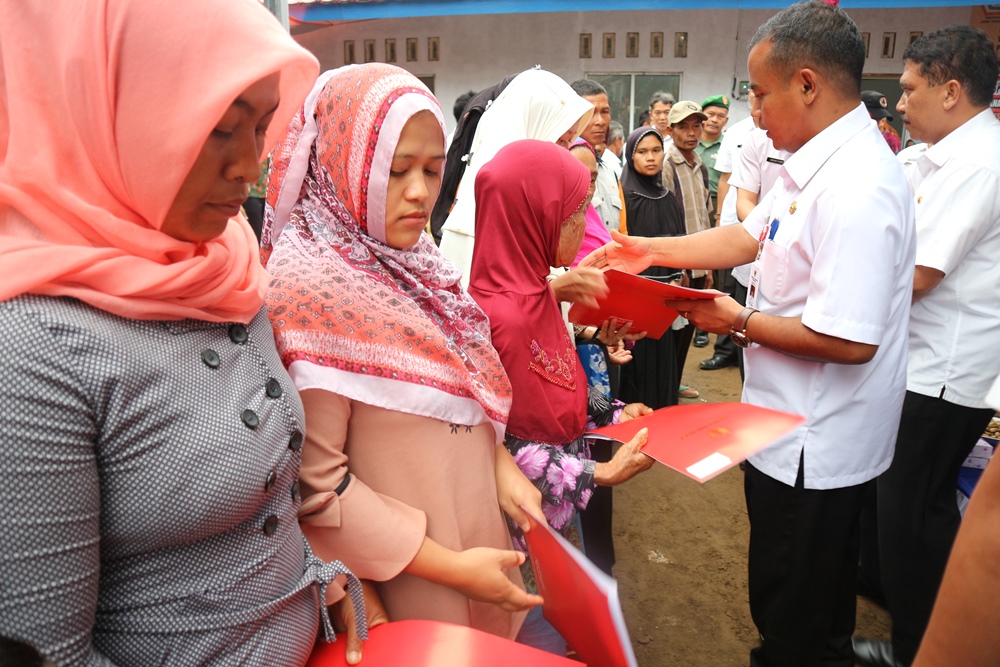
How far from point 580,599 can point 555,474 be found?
522 mm

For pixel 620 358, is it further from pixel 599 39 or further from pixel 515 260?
pixel 599 39

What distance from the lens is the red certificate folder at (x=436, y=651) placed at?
1.02m

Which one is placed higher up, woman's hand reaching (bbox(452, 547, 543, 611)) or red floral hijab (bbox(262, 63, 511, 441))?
red floral hijab (bbox(262, 63, 511, 441))

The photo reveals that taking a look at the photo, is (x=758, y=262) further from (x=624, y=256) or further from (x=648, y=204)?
(x=648, y=204)

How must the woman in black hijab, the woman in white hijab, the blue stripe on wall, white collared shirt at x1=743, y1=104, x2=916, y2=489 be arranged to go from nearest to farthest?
1. white collared shirt at x1=743, y1=104, x2=916, y2=489
2. the woman in white hijab
3. the woman in black hijab
4. the blue stripe on wall

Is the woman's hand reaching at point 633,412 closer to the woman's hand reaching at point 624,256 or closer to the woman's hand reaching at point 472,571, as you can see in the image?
the woman's hand reaching at point 624,256

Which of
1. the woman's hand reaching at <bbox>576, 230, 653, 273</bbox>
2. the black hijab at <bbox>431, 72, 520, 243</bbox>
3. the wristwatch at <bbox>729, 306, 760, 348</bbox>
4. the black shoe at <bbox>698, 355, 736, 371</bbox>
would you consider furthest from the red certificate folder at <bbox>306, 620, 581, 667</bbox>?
the black shoe at <bbox>698, 355, 736, 371</bbox>

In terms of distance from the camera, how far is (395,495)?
4.19 feet

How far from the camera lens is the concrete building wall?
11.0 m

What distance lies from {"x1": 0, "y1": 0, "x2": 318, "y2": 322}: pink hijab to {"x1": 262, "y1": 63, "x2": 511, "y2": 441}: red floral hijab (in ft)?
1.04

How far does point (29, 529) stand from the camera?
2.33 feet

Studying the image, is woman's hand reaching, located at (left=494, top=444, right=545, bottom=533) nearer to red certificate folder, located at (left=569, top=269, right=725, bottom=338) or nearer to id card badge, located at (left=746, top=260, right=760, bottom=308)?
red certificate folder, located at (left=569, top=269, right=725, bottom=338)

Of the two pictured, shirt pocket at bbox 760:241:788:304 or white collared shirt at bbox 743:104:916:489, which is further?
shirt pocket at bbox 760:241:788:304

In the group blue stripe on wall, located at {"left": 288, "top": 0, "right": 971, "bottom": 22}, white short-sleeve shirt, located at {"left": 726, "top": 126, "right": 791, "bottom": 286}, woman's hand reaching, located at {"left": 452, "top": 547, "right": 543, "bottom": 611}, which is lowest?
woman's hand reaching, located at {"left": 452, "top": 547, "right": 543, "bottom": 611}
